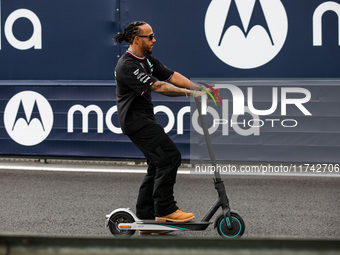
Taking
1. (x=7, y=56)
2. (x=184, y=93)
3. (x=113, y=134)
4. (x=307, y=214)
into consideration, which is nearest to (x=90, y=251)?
(x=184, y=93)

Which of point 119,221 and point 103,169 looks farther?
point 103,169

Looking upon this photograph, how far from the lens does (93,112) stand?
9031 mm

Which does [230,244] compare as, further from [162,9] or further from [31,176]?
[162,9]

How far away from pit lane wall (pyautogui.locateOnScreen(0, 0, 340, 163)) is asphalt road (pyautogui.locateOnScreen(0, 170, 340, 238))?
25.6 inches

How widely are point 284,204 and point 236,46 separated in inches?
113

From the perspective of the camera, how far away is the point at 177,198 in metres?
6.86

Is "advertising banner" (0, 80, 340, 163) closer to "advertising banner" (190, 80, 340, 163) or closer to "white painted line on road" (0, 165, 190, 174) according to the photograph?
"advertising banner" (190, 80, 340, 163)

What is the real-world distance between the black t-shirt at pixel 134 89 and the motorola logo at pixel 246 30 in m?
3.91

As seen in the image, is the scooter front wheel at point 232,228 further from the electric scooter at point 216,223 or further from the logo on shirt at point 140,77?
the logo on shirt at point 140,77

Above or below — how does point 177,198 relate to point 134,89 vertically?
below

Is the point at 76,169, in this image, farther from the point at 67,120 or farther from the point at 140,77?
the point at 140,77

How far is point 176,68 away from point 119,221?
418 centimetres

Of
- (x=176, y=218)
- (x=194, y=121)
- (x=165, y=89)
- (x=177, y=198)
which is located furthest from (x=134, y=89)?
(x=194, y=121)

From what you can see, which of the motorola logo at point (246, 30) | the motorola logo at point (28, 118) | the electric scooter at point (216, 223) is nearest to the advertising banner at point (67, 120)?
the motorola logo at point (28, 118)
